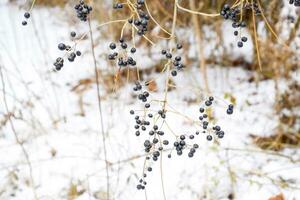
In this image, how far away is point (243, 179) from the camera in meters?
2.50

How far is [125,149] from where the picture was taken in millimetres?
2867

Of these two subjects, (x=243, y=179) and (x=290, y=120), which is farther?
(x=290, y=120)

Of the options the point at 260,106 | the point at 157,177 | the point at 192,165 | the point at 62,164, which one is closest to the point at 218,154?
the point at 192,165

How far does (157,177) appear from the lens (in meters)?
2.68

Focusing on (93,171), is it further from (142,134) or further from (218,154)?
(218,154)

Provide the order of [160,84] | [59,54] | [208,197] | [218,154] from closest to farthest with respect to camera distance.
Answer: [208,197] → [218,154] → [160,84] → [59,54]

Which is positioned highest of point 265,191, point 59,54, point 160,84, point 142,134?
point 59,54

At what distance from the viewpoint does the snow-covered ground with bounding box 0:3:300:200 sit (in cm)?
254

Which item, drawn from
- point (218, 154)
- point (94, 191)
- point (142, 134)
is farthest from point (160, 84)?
point (94, 191)

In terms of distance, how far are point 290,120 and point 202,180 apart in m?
0.76

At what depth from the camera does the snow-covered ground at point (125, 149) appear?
8.35 feet

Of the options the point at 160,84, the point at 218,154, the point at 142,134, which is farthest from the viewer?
the point at 160,84

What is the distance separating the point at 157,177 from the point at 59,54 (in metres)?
2.12

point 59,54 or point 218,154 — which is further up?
point 59,54
